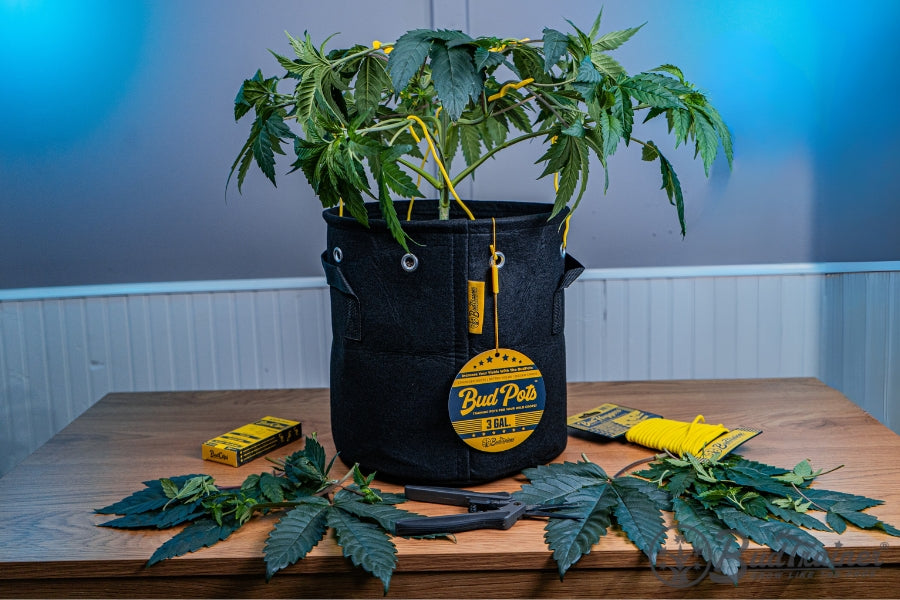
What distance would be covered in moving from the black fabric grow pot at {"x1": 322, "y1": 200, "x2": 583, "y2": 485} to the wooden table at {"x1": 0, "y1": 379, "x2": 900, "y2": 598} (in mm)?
50

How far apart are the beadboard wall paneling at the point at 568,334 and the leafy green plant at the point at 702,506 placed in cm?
86

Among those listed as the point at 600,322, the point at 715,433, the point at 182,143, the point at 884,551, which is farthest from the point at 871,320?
the point at 182,143

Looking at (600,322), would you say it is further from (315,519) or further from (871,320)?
(315,519)

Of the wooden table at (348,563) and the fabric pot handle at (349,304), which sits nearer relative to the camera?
the wooden table at (348,563)

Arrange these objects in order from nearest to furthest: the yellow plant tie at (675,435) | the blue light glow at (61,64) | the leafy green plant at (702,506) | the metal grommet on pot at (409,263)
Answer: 1. the leafy green plant at (702,506)
2. the metal grommet on pot at (409,263)
3. the yellow plant tie at (675,435)
4. the blue light glow at (61,64)

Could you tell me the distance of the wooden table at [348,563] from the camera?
74 cm

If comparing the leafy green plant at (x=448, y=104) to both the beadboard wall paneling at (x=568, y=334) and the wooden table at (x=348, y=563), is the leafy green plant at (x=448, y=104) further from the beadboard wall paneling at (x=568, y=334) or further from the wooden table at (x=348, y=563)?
the beadboard wall paneling at (x=568, y=334)

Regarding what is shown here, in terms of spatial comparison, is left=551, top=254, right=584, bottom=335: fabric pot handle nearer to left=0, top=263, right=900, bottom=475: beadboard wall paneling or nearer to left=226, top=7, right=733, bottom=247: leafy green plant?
left=226, top=7, right=733, bottom=247: leafy green plant

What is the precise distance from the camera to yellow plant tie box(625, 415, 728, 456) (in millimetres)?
937

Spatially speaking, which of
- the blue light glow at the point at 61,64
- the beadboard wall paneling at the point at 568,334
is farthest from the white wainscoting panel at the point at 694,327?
the blue light glow at the point at 61,64

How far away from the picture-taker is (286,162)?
1724 mm

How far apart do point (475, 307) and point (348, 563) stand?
0.91 ft

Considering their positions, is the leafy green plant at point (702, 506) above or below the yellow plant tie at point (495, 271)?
below

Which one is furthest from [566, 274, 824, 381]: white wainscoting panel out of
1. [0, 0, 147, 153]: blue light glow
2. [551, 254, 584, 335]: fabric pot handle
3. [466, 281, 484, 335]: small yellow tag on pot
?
[0, 0, 147, 153]: blue light glow
